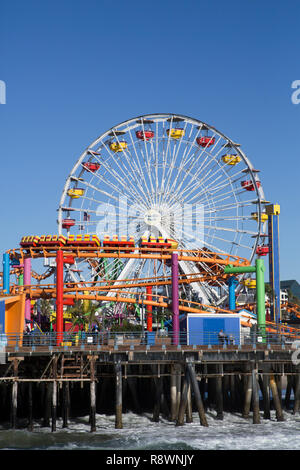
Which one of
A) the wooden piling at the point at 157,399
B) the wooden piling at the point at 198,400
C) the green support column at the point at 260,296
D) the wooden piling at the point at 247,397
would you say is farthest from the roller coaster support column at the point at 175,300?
the wooden piling at the point at 198,400

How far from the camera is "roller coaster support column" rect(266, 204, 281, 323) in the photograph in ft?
312

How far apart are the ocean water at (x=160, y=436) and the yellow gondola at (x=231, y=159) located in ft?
129

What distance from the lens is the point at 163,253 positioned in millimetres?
71875

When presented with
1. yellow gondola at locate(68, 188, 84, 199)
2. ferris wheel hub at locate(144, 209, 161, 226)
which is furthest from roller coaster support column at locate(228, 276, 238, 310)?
yellow gondola at locate(68, 188, 84, 199)

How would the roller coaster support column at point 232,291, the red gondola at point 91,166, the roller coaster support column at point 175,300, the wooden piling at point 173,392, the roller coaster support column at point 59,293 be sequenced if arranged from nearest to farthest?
the wooden piling at point 173,392 → the roller coaster support column at point 59,293 → the roller coaster support column at point 175,300 → the roller coaster support column at point 232,291 → the red gondola at point 91,166

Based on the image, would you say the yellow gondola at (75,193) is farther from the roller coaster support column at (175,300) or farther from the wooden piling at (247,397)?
the wooden piling at (247,397)

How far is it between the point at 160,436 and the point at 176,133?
46255 millimetres

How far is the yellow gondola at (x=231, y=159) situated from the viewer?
8512 centimetres

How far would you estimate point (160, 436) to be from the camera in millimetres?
44531

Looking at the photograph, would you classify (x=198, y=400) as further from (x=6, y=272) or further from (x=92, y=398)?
(x=6, y=272)

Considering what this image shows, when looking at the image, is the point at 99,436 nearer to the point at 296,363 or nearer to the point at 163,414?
the point at 163,414

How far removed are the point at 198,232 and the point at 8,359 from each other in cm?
3925

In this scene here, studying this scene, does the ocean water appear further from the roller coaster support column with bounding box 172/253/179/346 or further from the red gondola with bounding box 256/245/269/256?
the red gondola with bounding box 256/245/269/256
